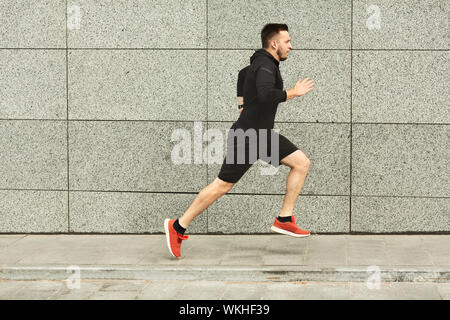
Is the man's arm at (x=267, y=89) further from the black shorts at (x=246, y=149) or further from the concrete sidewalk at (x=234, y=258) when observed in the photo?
the concrete sidewalk at (x=234, y=258)

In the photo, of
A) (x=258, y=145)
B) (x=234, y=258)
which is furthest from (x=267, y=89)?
(x=234, y=258)

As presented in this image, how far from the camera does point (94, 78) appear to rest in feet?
27.5

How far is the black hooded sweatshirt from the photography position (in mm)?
6574

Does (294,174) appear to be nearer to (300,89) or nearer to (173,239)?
(300,89)

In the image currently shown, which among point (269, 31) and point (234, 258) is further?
point (234, 258)

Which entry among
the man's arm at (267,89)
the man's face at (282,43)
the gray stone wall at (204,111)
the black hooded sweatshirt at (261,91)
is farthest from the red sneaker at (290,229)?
the man's face at (282,43)

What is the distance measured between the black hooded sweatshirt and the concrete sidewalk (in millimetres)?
1329

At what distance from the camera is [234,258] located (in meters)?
7.00

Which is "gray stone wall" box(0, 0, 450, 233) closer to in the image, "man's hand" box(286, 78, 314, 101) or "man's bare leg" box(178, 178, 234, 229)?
"man's bare leg" box(178, 178, 234, 229)

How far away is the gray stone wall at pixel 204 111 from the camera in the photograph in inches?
320

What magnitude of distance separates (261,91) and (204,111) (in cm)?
180

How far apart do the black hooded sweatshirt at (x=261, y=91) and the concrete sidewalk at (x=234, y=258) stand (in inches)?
52.3

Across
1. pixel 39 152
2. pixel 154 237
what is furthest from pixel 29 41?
pixel 154 237
